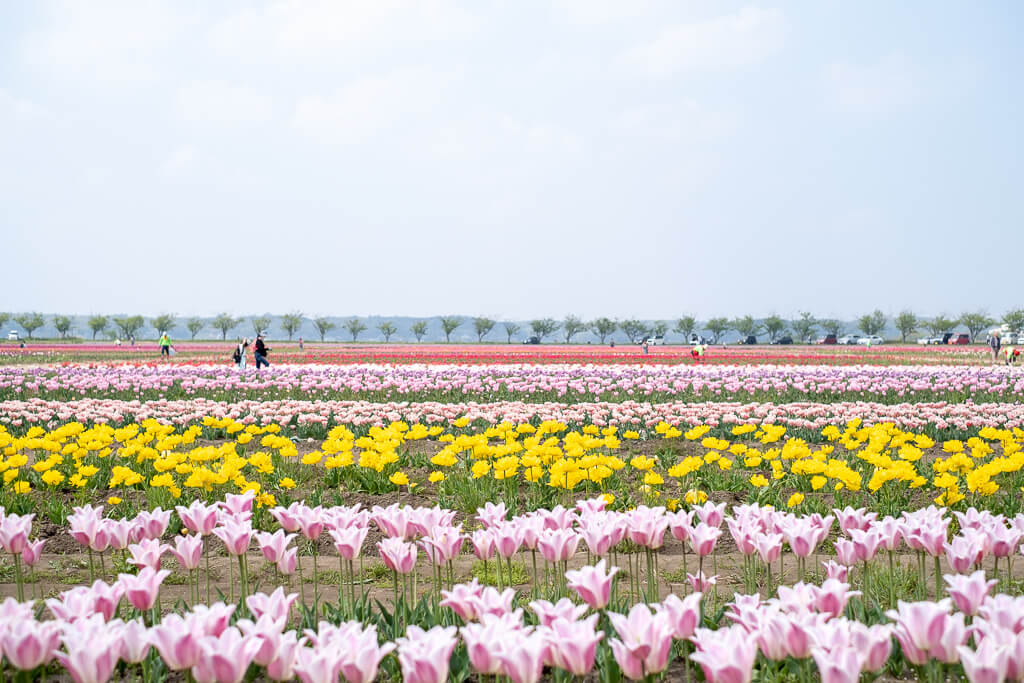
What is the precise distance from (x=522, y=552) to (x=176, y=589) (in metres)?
2.35

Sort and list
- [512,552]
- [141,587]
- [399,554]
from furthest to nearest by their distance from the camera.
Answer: [512,552]
[399,554]
[141,587]

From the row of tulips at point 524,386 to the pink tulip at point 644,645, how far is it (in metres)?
12.1

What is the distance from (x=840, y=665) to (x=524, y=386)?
1388 cm

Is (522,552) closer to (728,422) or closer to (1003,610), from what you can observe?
(1003,610)

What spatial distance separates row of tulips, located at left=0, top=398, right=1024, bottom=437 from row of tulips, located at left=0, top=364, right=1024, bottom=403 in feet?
9.72

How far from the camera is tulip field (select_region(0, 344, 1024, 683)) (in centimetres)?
239

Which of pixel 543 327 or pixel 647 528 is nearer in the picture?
pixel 647 528

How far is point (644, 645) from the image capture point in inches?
92.7

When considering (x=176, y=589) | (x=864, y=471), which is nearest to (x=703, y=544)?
(x=176, y=589)

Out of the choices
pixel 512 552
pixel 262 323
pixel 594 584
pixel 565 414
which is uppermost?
pixel 262 323

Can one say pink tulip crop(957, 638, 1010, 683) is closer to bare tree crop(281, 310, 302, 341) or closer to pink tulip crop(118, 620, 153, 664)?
pink tulip crop(118, 620, 153, 664)

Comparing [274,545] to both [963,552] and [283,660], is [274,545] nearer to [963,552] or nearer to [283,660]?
[283,660]

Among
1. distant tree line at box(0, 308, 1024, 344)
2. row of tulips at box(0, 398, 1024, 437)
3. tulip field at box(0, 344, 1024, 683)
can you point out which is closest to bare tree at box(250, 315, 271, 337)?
distant tree line at box(0, 308, 1024, 344)

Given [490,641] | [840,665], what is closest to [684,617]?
[840,665]
